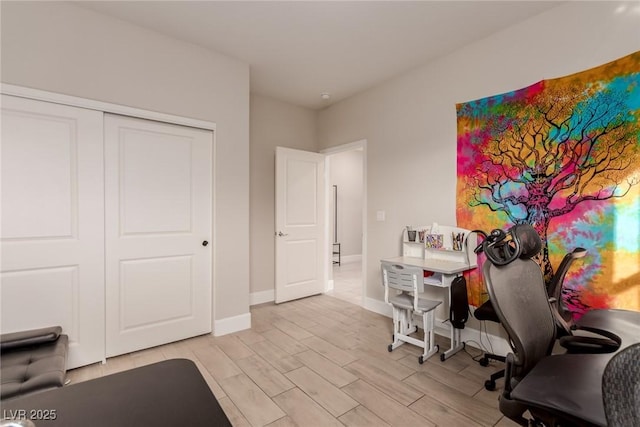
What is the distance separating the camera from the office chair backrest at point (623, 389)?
24.6 inches

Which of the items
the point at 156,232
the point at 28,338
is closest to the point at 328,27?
the point at 156,232

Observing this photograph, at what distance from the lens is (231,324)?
312cm

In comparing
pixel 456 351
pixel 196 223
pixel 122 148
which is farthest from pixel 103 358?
pixel 456 351

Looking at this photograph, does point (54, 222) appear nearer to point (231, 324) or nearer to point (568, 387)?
point (231, 324)

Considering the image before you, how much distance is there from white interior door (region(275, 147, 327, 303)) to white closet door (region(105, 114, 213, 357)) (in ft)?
3.95

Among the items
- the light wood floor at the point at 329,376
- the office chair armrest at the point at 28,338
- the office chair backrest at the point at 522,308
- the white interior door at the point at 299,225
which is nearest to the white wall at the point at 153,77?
the light wood floor at the point at 329,376

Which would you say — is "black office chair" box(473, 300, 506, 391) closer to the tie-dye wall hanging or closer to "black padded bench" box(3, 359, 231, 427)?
the tie-dye wall hanging

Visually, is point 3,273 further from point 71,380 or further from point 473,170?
point 473,170

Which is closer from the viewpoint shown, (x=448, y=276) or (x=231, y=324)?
(x=448, y=276)

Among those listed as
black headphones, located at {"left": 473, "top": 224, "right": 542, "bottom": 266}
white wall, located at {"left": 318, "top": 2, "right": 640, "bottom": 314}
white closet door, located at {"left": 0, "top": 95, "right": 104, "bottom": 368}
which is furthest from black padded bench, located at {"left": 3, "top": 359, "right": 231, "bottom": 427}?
white wall, located at {"left": 318, "top": 2, "right": 640, "bottom": 314}

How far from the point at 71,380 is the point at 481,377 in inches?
123

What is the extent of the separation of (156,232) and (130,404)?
2050 mm

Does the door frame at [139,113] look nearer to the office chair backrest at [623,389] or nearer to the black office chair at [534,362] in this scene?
the black office chair at [534,362]

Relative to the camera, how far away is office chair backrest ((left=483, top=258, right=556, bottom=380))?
119 cm
